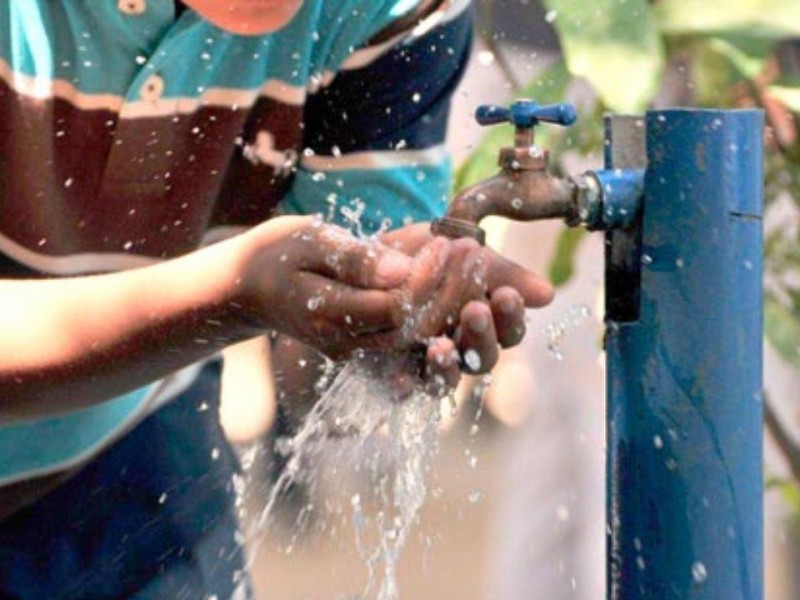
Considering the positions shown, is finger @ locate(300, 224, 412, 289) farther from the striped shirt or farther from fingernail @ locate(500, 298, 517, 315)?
the striped shirt

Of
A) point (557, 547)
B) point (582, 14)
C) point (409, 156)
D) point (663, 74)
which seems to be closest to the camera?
point (409, 156)

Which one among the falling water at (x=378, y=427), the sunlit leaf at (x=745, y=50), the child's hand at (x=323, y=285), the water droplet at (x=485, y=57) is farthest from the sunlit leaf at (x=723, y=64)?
the child's hand at (x=323, y=285)

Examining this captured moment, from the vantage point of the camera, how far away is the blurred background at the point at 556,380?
3.05 meters

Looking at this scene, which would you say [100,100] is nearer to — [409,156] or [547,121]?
[409,156]

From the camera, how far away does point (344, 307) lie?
61.6 inches

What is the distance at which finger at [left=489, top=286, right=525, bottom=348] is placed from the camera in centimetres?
154

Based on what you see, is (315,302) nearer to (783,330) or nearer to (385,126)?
(385,126)

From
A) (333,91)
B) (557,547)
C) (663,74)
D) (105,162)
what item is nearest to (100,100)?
(105,162)

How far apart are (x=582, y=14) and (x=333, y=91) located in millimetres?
925

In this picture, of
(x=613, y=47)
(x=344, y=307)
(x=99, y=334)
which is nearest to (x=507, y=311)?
(x=344, y=307)

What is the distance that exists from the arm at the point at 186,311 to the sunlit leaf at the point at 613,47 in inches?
51.0

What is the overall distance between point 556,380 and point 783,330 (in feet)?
2.07

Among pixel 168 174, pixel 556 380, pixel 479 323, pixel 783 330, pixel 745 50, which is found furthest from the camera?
pixel 556 380

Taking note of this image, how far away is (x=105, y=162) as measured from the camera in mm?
2076
